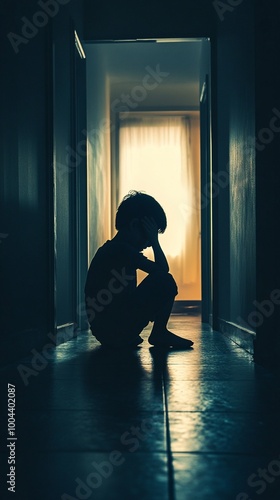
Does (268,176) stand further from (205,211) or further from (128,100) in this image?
(128,100)

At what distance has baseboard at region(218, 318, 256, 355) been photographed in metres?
2.38

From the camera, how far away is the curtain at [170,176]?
7.94m

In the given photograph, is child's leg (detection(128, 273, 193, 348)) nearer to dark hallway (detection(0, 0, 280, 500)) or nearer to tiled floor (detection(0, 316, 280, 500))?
dark hallway (detection(0, 0, 280, 500))

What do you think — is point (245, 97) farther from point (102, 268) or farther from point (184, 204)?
point (184, 204)

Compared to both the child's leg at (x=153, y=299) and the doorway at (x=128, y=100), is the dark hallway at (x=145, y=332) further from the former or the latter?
the doorway at (x=128, y=100)

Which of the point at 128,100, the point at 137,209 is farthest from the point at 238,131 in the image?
the point at 128,100

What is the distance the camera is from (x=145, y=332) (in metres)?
3.89

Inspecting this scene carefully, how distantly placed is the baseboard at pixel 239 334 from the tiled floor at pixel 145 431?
0.25 metres

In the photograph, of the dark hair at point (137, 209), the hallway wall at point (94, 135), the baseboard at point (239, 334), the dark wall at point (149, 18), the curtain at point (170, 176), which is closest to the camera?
the baseboard at point (239, 334)

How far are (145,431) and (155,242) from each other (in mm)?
1562

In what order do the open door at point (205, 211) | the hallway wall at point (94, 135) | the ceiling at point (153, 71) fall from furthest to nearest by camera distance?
1. the ceiling at point (153, 71)
2. the hallway wall at point (94, 135)
3. the open door at point (205, 211)

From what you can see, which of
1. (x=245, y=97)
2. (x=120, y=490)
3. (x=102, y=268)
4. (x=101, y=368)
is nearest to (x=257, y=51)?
(x=245, y=97)

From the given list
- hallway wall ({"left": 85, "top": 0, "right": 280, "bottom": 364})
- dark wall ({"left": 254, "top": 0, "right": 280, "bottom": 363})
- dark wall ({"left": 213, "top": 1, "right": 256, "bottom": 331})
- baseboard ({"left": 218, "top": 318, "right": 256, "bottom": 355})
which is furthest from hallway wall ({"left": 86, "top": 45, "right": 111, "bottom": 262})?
dark wall ({"left": 254, "top": 0, "right": 280, "bottom": 363})

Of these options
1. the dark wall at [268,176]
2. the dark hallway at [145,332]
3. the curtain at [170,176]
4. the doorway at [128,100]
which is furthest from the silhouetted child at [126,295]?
the curtain at [170,176]
